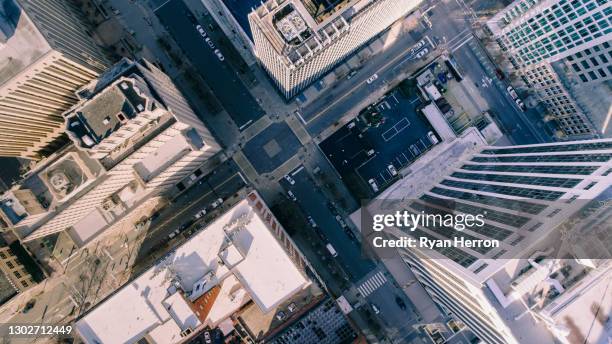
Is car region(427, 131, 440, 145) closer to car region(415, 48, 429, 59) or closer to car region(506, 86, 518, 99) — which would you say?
car region(415, 48, 429, 59)

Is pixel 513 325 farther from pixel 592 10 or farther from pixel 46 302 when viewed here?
pixel 46 302

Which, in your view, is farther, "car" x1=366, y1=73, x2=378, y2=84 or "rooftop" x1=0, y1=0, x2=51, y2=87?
"car" x1=366, y1=73, x2=378, y2=84

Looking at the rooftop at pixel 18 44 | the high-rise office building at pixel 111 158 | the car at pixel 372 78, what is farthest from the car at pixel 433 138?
the rooftop at pixel 18 44

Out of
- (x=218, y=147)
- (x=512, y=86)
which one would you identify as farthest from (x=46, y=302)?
(x=512, y=86)

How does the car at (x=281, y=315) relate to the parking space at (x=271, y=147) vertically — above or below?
below

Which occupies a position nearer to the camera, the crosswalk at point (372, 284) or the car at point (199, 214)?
the car at point (199, 214)

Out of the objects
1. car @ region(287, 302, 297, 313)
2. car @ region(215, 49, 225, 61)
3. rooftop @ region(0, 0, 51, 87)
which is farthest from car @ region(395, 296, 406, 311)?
rooftop @ region(0, 0, 51, 87)

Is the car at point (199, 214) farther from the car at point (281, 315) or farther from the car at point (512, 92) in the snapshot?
the car at point (512, 92)
